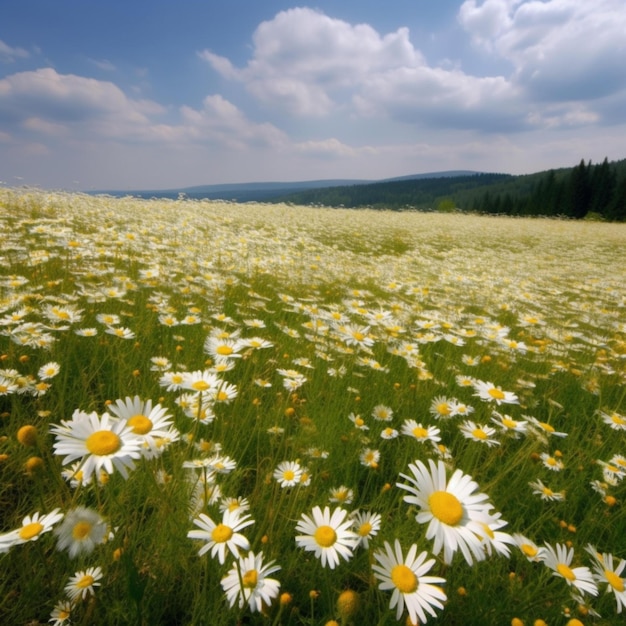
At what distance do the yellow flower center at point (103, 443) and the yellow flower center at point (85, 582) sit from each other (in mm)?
401

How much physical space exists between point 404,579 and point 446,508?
20cm

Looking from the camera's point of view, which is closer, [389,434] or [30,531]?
[30,531]

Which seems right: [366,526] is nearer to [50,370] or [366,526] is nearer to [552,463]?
[552,463]

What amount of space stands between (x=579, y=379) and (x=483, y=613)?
2.51 m

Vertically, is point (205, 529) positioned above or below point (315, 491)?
above

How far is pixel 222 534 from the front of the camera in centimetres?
96

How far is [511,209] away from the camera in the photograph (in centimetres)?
5669

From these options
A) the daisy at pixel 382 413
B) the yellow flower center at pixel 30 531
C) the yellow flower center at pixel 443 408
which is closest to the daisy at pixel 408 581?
the yellow flower center at pixel 30 531

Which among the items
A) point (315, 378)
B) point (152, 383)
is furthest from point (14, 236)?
point (315, 378)

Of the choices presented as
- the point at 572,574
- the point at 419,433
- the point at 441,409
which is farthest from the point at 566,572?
the point at 441,409

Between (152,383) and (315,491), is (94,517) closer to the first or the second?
(315,491)

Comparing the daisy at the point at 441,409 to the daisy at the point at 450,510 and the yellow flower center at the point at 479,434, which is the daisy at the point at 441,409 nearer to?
the yellow flower center at the point at 479,434

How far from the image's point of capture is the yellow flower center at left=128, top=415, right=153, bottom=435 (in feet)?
3.24

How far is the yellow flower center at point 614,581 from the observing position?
3.62 feet
